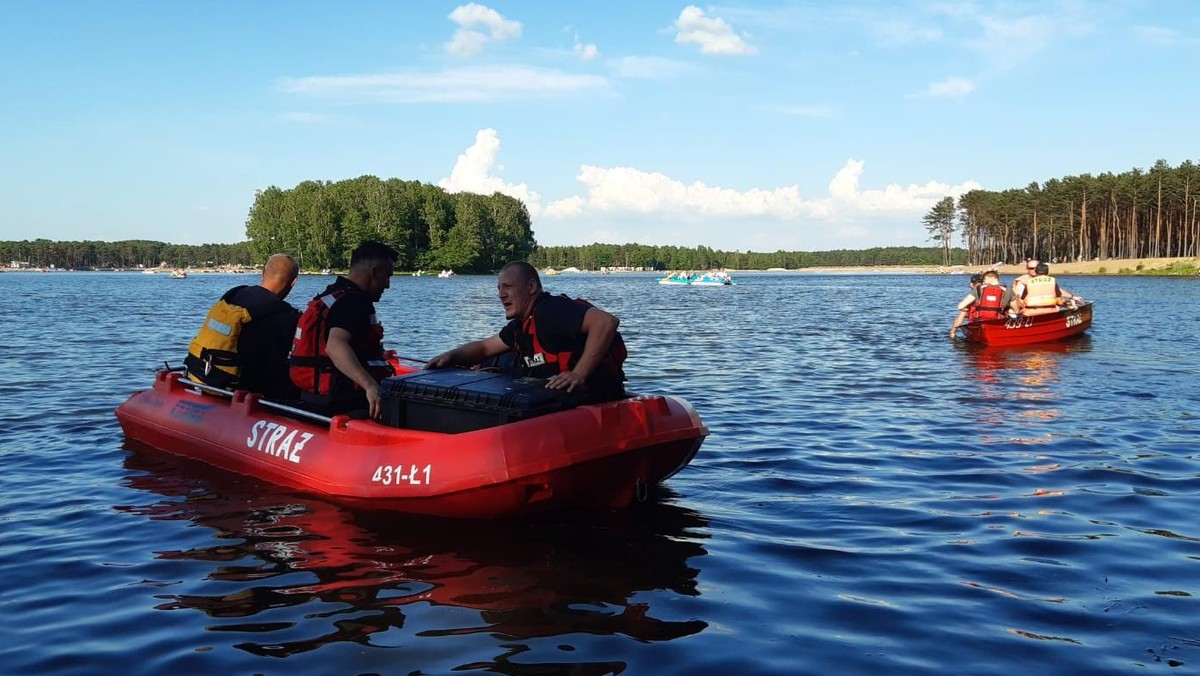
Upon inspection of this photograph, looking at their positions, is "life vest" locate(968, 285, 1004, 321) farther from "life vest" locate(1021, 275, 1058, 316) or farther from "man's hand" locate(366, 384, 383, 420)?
"man's hand" locate(366, 384, 383, 420)

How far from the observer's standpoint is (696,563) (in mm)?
6152

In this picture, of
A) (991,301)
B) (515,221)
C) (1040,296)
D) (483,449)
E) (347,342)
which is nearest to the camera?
(483,449)

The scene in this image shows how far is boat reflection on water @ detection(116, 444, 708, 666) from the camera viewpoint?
5074 millimetres

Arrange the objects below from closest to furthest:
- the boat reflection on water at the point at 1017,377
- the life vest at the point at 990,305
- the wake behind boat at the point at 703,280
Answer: the boat reflection on water at the point at 1017,377 < the life vest at the point at 990,305 < the wake behind boat at the point at 703,280

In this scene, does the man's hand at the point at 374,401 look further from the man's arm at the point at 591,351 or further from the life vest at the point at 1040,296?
the life vest at the point at 1040,296

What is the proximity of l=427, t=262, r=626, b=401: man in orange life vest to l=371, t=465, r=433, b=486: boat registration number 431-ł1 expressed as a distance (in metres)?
1.09

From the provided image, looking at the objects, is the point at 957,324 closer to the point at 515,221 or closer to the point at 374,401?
the point at 374,401

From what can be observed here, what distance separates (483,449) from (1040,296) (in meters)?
19.1

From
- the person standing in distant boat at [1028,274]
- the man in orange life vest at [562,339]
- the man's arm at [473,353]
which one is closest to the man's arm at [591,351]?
the man in orange life vest at [562,339]

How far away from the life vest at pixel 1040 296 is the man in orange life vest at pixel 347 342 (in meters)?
18.1

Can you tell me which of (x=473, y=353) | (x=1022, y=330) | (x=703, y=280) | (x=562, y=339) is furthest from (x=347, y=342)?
(x=703, y=280)

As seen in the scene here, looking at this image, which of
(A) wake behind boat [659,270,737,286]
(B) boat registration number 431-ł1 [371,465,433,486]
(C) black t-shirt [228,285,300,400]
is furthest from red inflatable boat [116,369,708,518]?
(A) wake behind boat [659,270,737,286]

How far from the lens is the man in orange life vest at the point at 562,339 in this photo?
22.4ft

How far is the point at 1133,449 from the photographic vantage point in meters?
9.51
